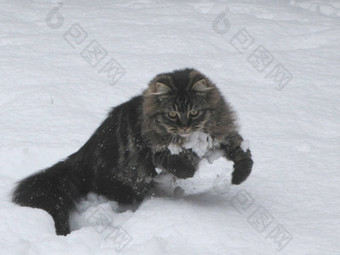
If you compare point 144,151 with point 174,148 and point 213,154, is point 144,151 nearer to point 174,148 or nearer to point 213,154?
point 174,148

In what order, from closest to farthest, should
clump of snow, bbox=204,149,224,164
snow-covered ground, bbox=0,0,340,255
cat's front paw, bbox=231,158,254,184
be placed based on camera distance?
snow-covered ground, bbox=0,0,340,255 → cat's front paw, bbox=231,158,254,184 → clump of snow, bbox=204,149,224,164

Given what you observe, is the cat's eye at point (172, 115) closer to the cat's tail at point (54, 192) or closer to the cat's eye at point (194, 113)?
the cat's eye at point (194, 113)

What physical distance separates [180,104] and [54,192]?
1.04m

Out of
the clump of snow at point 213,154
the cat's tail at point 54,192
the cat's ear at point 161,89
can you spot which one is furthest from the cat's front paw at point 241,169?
the cat's tail at point 54,192

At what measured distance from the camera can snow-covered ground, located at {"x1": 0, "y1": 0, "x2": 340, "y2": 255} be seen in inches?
128

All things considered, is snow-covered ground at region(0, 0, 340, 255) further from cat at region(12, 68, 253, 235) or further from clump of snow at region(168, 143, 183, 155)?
clump of snow at region(168, 143, 183, 155)

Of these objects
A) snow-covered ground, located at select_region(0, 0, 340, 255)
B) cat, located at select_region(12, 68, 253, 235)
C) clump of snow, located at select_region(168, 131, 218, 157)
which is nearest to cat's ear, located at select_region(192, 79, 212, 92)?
cat, located at select_region(12, 68, 253, 235)

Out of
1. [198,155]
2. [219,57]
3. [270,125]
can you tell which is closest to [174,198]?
[198,155]

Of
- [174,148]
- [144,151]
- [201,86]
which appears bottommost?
[144,151]

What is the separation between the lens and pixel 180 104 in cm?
366

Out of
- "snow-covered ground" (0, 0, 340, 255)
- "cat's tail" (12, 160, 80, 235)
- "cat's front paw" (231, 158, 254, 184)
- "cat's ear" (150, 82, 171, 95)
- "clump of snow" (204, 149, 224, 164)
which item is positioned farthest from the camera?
"clump of snow" (204, 149, 224, 164)

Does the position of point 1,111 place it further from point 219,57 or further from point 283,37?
point 283,37

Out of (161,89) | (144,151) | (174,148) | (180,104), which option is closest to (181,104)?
(180,104)

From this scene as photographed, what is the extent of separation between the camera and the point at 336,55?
6840 millimetres
